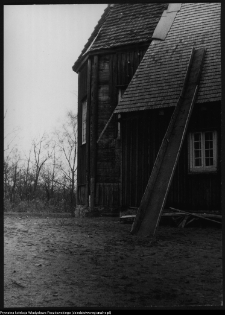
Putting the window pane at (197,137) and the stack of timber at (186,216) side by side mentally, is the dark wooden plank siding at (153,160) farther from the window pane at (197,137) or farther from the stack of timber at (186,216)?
the stack of timber at (186,216)

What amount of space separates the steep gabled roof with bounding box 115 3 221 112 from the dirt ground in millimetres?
3954

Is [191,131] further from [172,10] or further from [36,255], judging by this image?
[36,255]

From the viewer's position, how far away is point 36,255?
21.1ft

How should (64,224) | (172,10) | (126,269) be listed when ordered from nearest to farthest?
(126,269), (64,224), (172,10)

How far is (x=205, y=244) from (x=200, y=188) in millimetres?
3022

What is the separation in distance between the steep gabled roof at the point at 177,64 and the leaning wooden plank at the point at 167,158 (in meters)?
0.19

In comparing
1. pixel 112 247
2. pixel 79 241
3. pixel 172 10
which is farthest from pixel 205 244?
pixel 172 10

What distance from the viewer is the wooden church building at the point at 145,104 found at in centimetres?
1030

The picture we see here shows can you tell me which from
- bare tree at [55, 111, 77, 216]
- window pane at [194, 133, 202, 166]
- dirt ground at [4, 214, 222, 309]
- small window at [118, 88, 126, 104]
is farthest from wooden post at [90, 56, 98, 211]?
dirt ground at [4, 214, 222, 309]

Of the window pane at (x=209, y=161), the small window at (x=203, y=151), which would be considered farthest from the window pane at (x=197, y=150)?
the window pane at (x=209, y=161)

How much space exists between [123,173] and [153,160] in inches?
40.9

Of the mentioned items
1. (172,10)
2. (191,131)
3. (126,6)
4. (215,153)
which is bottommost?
(215,153)

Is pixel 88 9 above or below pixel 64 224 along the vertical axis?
above

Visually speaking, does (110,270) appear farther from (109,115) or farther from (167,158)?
(109,115)
